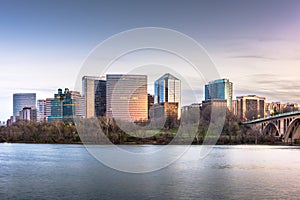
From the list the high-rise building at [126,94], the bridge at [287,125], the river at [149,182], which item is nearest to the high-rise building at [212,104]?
the bridge at [287,125]

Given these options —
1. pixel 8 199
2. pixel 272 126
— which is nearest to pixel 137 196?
pixel 8 199

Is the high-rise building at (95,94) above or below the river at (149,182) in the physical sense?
above

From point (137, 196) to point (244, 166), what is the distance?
20.6 metres

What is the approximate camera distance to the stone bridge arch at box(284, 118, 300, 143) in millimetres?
92375

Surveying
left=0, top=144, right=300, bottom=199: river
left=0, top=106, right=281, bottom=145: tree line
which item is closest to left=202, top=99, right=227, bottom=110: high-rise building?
left=0, top=106, right=281, bottom=145: tree line

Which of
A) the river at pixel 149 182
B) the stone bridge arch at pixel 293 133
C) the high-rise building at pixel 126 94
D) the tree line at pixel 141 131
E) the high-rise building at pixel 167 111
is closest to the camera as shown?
the river at pixel 149 182

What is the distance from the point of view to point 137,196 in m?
24.6

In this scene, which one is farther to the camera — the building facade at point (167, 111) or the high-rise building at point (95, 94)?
the building facade at point (167, 111)

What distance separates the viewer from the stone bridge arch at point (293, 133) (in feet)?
303

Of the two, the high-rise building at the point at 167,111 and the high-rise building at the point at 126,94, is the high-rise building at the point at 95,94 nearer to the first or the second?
the high-rise building at the point at 126,94

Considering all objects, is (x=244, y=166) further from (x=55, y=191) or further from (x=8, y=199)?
(x=8, y=199)

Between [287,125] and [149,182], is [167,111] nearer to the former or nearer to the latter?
[287,125]

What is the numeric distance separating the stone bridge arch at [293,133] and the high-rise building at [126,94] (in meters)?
33.4

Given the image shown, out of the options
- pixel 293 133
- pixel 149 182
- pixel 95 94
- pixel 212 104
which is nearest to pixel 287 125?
pixel 293 133
